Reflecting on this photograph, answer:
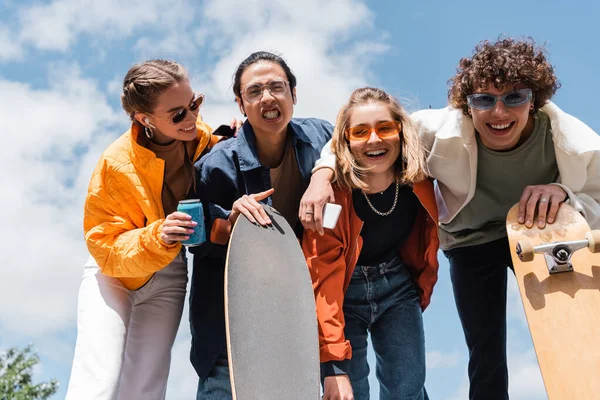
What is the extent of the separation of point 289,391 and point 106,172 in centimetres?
176

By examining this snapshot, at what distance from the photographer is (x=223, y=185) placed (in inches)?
157

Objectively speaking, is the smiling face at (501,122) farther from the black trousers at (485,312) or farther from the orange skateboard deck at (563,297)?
the black trousers at (485,312)

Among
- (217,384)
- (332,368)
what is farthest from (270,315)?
(217,384)

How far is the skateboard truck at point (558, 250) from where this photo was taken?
3609mm

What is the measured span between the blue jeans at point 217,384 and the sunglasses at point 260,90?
1.56m

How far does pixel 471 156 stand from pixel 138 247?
2.03 meters

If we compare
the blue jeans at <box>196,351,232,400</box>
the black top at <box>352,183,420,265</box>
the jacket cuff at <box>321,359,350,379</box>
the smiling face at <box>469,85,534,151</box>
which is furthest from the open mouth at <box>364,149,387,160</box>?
the blue jeans at <box>196,351,232,400</box>

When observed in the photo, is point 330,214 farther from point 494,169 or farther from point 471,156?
point 494,169

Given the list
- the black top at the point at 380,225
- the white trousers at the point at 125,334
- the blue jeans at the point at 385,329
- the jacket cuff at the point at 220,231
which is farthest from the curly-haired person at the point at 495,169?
the white trousers at the point at 125,334

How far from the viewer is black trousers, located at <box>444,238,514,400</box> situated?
4191 mm

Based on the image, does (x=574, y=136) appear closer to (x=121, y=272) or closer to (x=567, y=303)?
(x=567, y=303)

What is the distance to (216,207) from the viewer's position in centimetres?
395

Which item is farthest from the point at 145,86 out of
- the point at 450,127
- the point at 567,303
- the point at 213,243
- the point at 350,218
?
the point at 567,303

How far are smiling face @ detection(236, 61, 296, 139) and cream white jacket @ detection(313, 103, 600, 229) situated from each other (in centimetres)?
33
